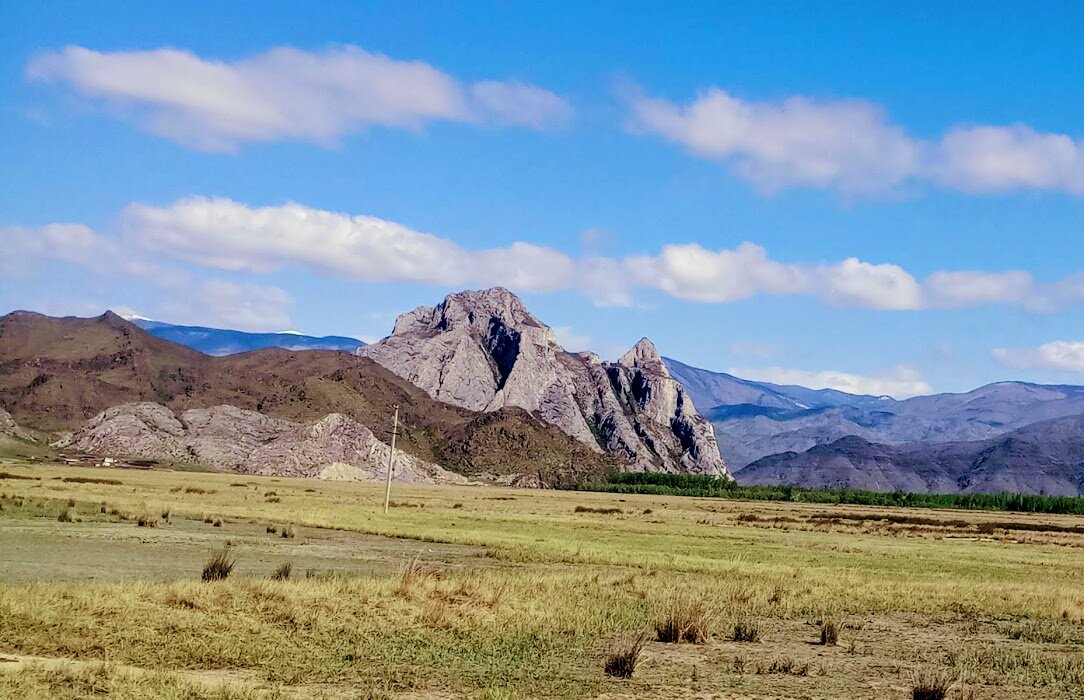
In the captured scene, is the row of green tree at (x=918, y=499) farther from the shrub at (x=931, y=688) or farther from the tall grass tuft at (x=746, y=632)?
the shrub at (x=931, y=688)

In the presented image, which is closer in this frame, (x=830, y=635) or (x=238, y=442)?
(x=830, y=635)

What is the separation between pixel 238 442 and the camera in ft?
611

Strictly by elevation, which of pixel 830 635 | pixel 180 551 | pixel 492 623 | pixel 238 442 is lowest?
pixel 238 442

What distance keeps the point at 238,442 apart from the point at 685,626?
176 meters

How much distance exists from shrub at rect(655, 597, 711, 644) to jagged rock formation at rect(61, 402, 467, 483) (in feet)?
521

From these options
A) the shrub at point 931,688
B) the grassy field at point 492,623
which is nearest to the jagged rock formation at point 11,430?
the grassy field at point 492,623

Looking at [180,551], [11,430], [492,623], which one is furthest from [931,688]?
[11,430]

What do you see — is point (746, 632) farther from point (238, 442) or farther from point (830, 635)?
point (238, 442)

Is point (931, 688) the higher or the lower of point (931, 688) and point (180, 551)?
the higher

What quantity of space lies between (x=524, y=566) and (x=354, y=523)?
2242 centimetres

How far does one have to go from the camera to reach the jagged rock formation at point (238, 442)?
17538 cm

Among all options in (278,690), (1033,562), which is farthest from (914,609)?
(1033,562)

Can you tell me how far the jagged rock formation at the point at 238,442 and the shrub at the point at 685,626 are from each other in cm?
15869

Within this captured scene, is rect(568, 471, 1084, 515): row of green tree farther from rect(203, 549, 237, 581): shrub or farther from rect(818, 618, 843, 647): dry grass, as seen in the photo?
rect(203, 549, 237, 581): shrub
